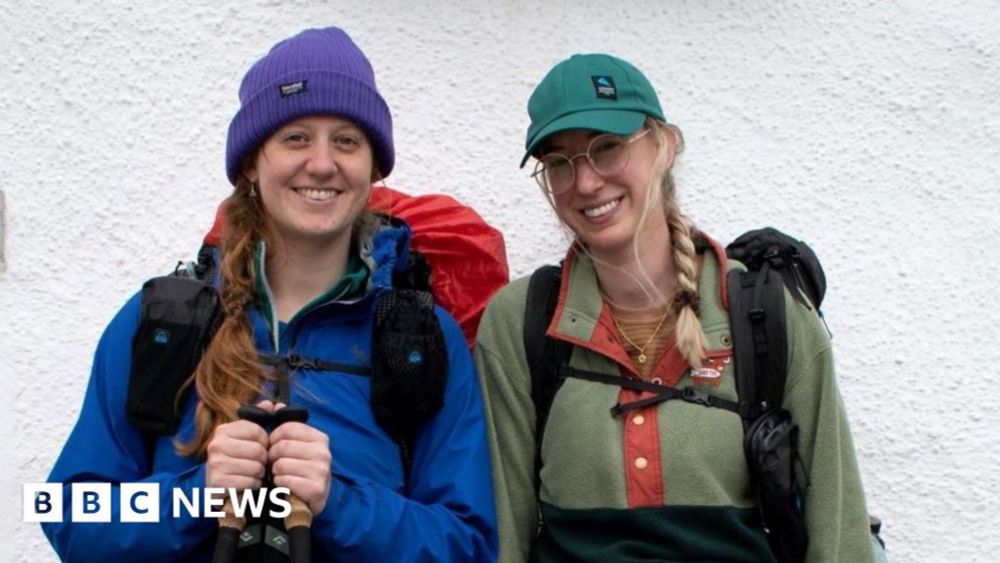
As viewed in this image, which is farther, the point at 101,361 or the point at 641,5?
the point at 641,5

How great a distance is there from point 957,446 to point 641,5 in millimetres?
1544

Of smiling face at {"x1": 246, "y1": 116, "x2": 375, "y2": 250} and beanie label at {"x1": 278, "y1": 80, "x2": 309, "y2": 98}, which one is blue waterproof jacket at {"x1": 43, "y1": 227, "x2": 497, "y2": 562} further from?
beanie label at {"x1": 278, "y1": 80, "x2": 309, "y2": 98}

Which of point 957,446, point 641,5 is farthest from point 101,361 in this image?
point 957,446

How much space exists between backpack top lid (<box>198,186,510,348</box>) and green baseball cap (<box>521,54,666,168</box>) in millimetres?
369

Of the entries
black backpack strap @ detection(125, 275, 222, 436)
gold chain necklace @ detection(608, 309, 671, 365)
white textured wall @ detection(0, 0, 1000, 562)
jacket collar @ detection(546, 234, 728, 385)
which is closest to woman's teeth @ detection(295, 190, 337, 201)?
black backpack strap @ detection(125, 275, 222, 436)

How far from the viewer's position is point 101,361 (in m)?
2.19

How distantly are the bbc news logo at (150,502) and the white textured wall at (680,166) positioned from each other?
992 mm

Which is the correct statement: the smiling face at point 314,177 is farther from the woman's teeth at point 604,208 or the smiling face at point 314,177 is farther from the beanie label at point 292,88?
the woman's teeth at point 604,208

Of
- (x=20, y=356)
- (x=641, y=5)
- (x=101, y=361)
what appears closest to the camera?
(x=101, y=361)

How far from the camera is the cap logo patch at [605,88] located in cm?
238

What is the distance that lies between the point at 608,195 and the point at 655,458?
573mm

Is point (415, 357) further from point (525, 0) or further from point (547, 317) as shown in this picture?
point (525, 0)

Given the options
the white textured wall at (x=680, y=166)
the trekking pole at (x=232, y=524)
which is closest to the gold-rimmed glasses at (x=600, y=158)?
the white textured wall at (x=680, y=166)

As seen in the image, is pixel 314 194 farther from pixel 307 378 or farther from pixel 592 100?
pixel 592 100
